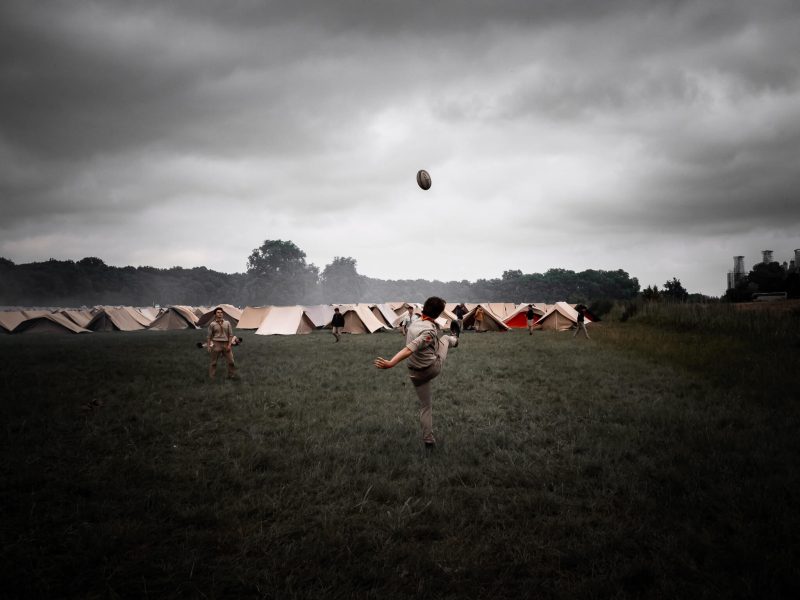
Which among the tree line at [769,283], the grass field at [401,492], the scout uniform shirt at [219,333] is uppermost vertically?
the tree line at [769,283]

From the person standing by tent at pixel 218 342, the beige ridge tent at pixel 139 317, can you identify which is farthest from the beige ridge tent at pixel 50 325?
the person standing by tent at pixel 218 342

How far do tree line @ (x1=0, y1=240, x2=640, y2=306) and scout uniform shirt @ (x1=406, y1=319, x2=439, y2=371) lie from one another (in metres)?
71.3

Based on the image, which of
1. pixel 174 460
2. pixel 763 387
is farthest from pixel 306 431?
pixel 763 387

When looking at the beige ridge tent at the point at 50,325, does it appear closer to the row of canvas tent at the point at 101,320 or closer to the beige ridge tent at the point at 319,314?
the row of canvas tent at the point at 101,320

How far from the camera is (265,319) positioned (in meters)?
28.4

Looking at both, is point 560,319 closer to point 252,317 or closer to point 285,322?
point 285,322

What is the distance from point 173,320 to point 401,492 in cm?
3459

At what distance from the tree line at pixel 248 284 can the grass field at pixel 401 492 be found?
69403mm

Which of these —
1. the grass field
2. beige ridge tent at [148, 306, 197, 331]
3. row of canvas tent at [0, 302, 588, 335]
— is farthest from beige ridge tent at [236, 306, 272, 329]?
the grass field

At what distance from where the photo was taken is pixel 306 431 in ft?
21.4

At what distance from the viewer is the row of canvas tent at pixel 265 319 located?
2819 centimetres

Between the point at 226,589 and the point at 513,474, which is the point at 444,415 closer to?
the point at 513,474

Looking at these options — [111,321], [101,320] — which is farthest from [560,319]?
[101,320]

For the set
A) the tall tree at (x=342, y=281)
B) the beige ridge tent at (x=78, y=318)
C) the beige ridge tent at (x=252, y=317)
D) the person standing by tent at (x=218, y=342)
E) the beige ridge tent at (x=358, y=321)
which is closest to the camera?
the person standing by tent at (x=218, y=342)
